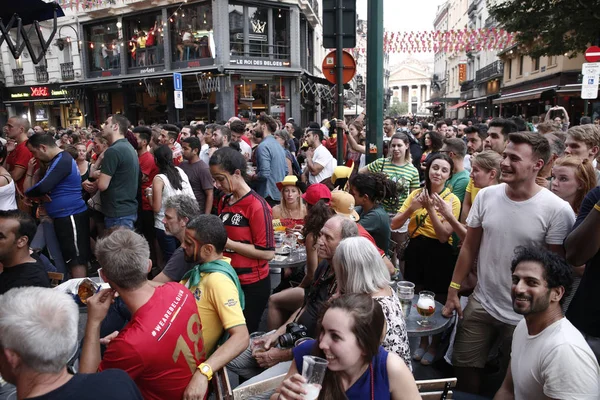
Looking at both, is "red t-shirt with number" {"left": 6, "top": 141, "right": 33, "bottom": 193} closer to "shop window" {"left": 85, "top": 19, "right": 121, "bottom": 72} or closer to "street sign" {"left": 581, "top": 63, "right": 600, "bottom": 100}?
"street sign" {"left": 581, "top": 63, "right": 600, "bottom": 100}

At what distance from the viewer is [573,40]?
1456cm

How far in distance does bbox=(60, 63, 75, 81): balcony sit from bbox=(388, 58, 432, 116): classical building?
418 feet

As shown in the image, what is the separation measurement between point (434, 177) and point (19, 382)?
3.63 meters

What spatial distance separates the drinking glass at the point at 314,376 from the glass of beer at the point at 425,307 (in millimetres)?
1616

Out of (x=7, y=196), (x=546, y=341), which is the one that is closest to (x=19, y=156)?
(x=7, y=196)

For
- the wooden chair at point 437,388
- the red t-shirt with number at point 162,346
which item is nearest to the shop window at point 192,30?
the red t-shirt with number at point 162,346

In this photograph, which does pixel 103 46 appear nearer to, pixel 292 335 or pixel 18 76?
Result: pixel 18 76

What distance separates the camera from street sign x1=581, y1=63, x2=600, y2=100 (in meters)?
8.39

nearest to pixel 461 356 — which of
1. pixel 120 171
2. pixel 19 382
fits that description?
pixel 19 382

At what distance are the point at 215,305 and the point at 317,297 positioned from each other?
2.52 ft

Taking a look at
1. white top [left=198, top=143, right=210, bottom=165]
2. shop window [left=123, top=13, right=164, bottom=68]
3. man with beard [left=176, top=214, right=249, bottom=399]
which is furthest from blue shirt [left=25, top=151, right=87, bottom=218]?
shop window [left=123, top=13, right=164, bottom=68]

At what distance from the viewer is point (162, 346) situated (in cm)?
213

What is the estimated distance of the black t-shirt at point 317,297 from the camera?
2949 mm

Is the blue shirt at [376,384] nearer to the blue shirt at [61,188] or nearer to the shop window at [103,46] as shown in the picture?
the blue shirt at [61,188]
